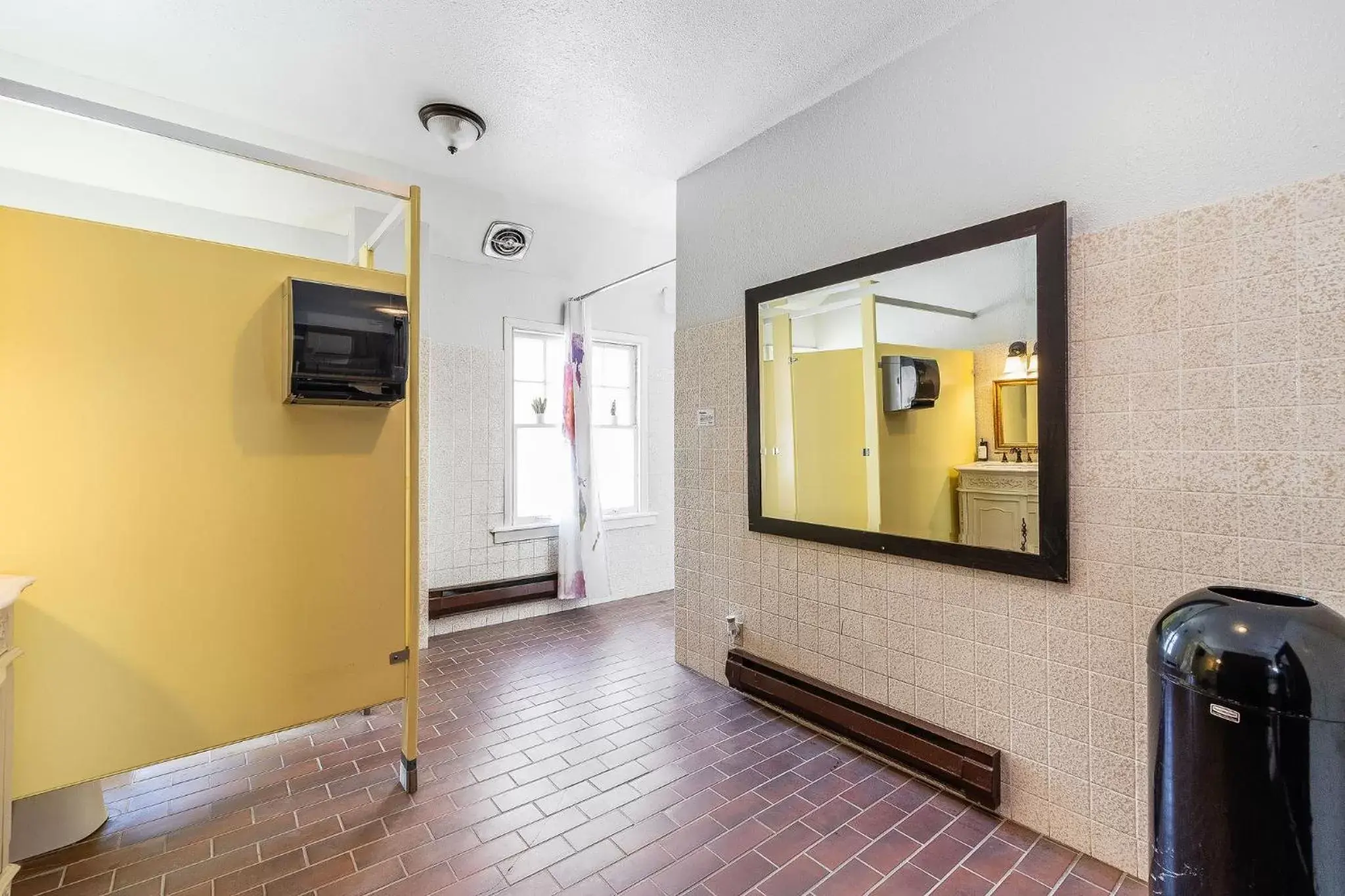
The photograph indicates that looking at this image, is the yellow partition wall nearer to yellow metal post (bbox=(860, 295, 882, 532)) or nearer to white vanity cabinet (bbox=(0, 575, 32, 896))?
white vanity cabinet (bbox=(0, 575, 32, 896))

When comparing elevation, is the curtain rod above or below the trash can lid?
above

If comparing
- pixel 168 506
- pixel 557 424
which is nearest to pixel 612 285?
pixel 557 424

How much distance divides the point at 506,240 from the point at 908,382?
9.67 feet

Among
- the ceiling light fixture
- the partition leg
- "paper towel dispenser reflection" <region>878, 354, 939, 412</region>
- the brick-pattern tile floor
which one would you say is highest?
the ceiling light fixture

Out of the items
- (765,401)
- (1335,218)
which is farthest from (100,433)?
(1335,218)

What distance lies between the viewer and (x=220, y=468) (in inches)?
76.1

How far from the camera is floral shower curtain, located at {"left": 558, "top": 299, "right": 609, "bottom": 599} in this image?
4523 millimetres

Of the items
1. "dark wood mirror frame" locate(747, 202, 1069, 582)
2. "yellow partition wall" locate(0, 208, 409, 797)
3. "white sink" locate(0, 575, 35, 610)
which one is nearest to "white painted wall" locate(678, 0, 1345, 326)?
"dark wood mirror frame" locate(747, 202, 1069, 582)

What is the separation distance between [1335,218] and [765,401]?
6.36 ft

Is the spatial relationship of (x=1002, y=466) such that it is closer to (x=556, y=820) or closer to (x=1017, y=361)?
(x=1017, y=361)

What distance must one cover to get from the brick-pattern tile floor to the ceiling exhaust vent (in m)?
2.92

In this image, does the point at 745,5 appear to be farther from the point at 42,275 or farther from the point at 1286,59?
the point at 42,275

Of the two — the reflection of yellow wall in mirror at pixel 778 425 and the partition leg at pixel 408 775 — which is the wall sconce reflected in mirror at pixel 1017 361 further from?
the partition leg at pixel 408 775

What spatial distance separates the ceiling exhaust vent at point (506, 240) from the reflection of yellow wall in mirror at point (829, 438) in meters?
2.28
